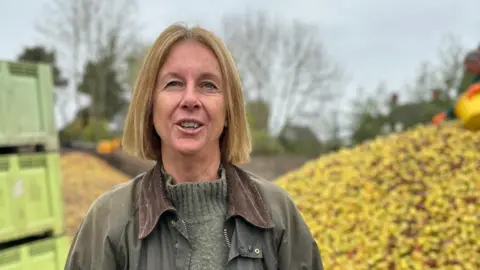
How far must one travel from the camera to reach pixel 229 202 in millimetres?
1544

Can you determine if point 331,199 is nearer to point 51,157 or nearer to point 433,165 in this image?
point 433,165

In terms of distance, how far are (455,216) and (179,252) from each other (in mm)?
3942

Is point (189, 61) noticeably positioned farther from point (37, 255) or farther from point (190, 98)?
point (37, 255)

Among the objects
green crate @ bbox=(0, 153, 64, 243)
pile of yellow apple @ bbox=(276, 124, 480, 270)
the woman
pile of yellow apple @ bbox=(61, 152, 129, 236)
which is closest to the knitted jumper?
the woman

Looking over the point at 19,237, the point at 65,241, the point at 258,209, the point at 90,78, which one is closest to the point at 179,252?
the point at 258,209

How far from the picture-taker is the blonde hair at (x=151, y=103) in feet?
4.97

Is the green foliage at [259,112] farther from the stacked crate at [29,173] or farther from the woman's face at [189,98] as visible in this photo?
the woman's face at [189,98]

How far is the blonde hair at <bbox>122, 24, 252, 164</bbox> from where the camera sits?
1516mm

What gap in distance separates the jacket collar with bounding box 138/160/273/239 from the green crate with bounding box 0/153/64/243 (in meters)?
2.51

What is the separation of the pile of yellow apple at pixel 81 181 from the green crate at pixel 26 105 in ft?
14.5

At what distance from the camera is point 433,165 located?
5.78 m

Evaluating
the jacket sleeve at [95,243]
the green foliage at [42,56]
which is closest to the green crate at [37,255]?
the jacket sleeve at [95,243]

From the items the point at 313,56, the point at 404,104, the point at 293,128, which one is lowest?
the point at 293,128

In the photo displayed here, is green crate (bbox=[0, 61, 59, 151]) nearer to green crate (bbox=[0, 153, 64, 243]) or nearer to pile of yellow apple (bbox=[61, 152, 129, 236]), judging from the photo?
green crate (bbox=[0, 153, 64, 243])
